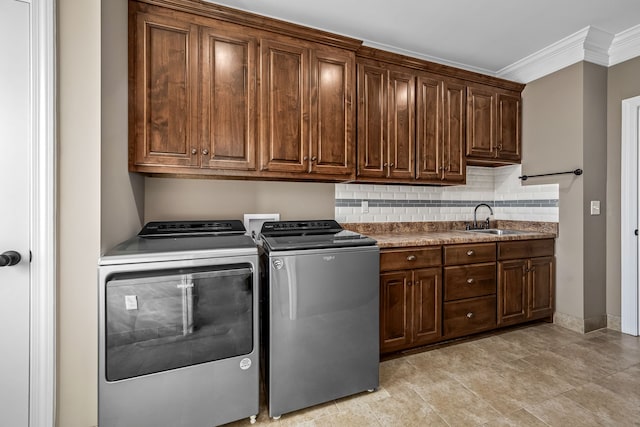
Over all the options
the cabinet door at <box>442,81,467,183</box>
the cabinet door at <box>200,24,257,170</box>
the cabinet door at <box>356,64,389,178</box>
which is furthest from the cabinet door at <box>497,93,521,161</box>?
the cabinet door at <box>200,24,257,170</box>

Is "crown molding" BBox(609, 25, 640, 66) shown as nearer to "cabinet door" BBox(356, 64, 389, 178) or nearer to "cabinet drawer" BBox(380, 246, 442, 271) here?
"cabinet door" BBox(356, 64, 389, 178)

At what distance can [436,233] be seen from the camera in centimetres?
292

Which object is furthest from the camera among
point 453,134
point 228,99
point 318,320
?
point 453,134

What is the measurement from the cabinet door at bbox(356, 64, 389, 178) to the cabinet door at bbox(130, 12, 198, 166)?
128cm

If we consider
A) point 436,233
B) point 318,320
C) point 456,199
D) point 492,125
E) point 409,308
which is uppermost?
point 492,125

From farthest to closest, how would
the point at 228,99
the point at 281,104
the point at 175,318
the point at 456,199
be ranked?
1. the point at 456,199
2. the point at 281,104
3. the point at 228,99
4. the point at 175,318

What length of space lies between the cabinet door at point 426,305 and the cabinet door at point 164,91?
1.90 metres

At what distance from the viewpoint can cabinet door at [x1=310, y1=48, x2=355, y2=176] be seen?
2219 millimetres

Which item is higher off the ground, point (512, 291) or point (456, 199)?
point (456, 199)

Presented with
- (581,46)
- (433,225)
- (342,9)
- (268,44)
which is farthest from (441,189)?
(268,44)

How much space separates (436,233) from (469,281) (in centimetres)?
59

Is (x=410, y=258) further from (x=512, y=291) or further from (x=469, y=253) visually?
(x=512, y=291)

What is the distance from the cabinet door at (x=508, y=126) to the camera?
3.06 meters

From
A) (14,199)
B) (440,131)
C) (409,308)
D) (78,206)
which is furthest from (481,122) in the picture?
(14,199)
